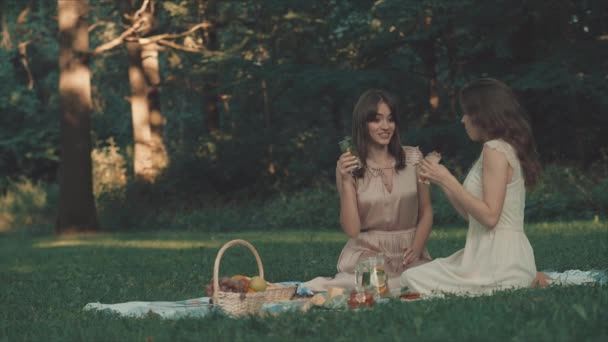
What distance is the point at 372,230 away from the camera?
26.3ft

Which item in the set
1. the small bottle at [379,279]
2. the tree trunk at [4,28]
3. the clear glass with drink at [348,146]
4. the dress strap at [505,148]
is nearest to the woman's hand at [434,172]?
the dress strap at [505,148]

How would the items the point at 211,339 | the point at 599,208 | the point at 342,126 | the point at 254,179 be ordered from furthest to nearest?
1. the point at 342,126
2. the point at 254,179
3. the point at 599,208
4. the point at 211,339

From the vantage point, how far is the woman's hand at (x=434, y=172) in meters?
6.35

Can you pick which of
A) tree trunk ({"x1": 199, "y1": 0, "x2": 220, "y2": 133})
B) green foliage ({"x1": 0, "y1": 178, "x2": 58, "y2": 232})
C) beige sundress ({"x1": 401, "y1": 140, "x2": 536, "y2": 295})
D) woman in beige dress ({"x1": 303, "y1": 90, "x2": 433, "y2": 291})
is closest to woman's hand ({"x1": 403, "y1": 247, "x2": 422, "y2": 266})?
woman in beige dress ({"x1": 303, "y1": 90, "x2": 433, "y2": 291})

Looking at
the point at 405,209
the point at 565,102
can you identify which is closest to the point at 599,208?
the point at 565,102

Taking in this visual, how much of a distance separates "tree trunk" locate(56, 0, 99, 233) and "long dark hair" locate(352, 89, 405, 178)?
1450 centimetres

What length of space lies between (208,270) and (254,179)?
15.2 meters

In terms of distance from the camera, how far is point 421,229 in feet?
25.9

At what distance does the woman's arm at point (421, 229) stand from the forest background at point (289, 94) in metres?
9.66

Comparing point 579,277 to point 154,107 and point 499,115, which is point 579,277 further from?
point 154,107

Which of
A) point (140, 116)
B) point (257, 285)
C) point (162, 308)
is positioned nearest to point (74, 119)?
point (140, 116)

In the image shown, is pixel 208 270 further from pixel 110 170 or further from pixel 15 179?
pixel 15 179

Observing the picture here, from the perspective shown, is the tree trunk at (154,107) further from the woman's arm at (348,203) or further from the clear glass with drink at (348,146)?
the clear glass with drink at (348,146)

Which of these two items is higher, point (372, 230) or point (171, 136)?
point (171, 136)
